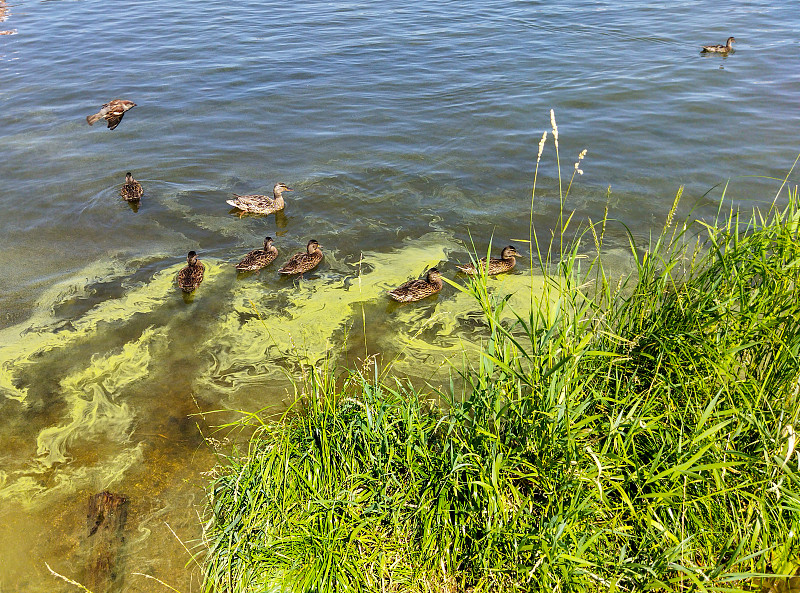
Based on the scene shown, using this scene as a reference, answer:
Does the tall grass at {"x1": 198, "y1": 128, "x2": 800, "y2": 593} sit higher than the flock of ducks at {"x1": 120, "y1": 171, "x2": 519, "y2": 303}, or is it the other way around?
the tall grass at {"x1": 198, "y1": 128, "x2": 800, "y2": 593}

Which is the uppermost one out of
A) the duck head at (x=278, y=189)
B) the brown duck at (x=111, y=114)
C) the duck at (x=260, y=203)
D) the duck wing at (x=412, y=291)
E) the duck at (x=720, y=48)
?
the duck at (x=720, y=48)

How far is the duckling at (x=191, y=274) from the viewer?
7320mm

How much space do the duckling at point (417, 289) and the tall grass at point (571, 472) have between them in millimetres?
3164

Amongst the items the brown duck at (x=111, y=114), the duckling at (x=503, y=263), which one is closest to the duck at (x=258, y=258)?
the duckling at (x=503, y=263)

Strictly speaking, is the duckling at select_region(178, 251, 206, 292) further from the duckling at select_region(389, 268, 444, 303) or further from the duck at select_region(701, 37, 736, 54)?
Result: the duck at select_region(701, 37, 736, 54)

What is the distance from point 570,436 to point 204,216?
716 cm

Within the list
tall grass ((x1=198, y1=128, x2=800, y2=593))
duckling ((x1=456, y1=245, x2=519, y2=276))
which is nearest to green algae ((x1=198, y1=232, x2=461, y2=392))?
duckling ((x1=456, y1=245, x2=519, y2=276))

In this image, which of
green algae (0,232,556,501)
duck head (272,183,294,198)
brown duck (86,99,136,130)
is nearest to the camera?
green algae (0,232,556,501)

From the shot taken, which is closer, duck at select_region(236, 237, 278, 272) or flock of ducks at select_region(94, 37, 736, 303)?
flock of ducks at select_region(94, 37, 736, 303)

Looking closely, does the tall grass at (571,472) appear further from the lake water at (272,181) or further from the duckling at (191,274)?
the duckling at (191,274)

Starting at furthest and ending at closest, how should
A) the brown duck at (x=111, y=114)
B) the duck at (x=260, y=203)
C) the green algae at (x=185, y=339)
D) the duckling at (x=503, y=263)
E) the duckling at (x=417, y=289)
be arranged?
the brown duck at (x=111, y=114) < the duck at (x=260, y=203) < the duckling at (x=503, y=263) < the duckling at (x=417, y=289) < the green algae at (x=185, y=339)

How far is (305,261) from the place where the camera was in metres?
7.80

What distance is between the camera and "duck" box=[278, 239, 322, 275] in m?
7.70

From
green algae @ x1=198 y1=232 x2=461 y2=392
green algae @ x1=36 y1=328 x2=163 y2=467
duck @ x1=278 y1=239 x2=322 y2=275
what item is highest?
duck @ x1=278 y1=239 x2=322 y2=275
